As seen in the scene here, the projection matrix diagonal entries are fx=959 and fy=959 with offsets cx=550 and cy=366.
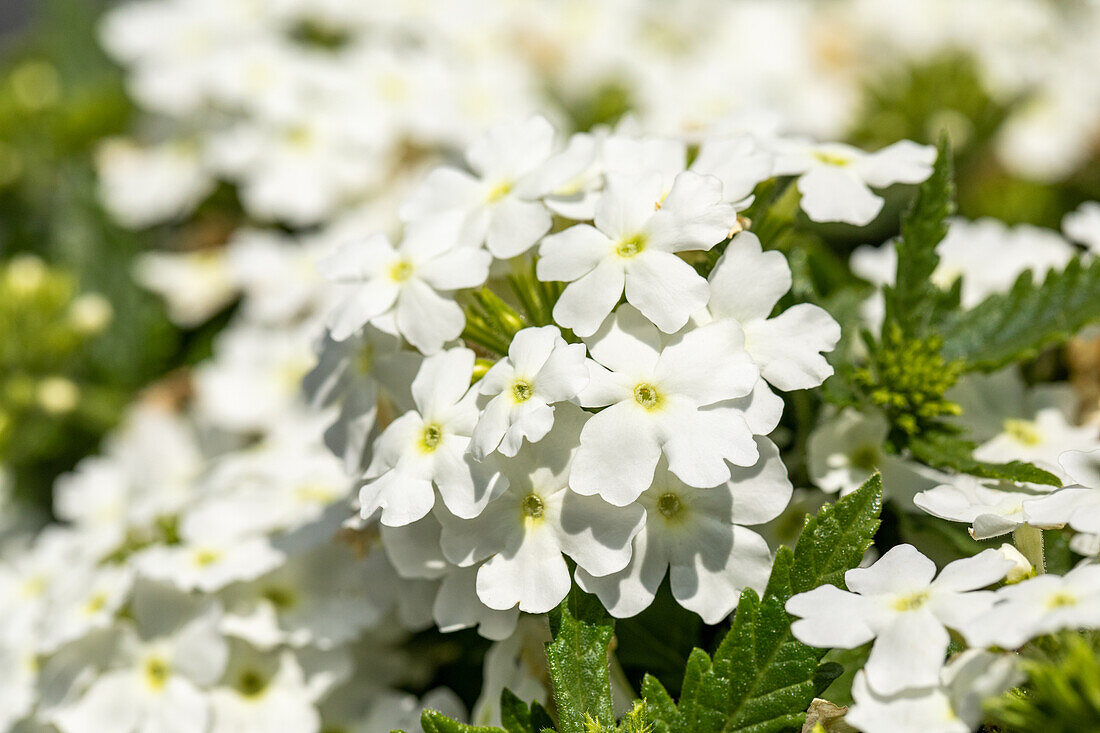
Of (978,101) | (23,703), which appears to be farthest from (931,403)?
(978,101)

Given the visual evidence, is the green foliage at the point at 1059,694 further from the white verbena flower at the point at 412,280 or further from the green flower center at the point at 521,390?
the white verbena flower at the point at 412,280

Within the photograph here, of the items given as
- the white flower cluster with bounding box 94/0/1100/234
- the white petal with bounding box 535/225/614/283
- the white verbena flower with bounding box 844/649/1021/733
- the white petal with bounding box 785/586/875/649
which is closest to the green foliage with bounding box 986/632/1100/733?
the white verbena flower with bounding box 844/649/1021/733

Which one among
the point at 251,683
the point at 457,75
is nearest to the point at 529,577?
the point at 251,683

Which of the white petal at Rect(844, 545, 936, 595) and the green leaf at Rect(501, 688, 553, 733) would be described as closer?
the white petal at Rect(844, 545, 936, 595)

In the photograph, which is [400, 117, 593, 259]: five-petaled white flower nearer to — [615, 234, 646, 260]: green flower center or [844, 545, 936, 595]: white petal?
[615, 234, 646, 260]: green flower center

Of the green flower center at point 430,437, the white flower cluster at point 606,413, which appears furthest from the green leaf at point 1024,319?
the green flower center at point 430,437
